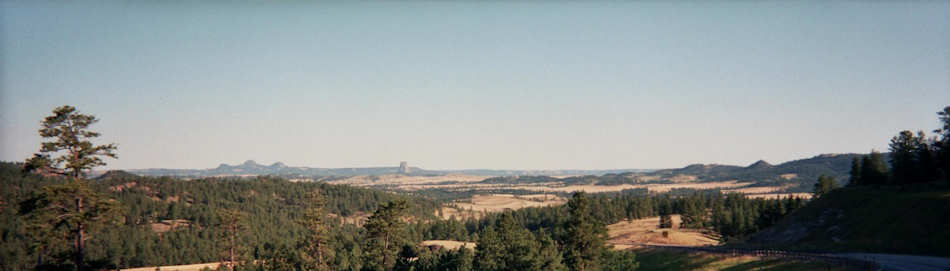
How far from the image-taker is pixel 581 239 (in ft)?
210

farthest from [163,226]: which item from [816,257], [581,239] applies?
[816,257]

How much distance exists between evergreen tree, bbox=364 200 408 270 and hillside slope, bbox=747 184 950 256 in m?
59.1

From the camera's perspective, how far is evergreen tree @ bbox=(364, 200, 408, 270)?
7531 cm

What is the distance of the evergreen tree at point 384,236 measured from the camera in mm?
75312

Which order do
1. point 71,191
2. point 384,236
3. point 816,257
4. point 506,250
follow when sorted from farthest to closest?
point 384,236 < point 506,250 < point 816,257 < point 71,191

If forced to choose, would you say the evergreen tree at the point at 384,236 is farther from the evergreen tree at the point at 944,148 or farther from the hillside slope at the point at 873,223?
the evergreen tree at the point at 944,148

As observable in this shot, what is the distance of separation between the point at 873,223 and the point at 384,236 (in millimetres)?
77513

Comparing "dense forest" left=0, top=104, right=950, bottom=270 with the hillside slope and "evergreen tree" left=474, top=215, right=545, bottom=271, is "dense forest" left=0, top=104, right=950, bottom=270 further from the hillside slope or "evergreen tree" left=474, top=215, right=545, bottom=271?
the hillside slope

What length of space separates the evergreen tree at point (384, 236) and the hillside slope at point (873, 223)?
194 ft

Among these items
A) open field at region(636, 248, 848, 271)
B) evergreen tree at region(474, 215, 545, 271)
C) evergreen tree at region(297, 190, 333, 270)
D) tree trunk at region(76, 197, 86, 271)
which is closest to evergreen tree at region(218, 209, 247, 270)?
evergreen tree at region(297, 190, 333, 270)

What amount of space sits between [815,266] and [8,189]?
766ft

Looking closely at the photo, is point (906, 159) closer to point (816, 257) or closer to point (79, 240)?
point (816, 257)

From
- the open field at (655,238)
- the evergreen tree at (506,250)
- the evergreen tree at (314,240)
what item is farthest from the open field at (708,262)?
the evergreen tree at (314,240)

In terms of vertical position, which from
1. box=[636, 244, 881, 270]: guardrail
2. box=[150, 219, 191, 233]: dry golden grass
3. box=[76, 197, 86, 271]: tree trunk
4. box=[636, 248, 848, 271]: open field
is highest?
box=[76, 197, 86, 271]: tree trunk
